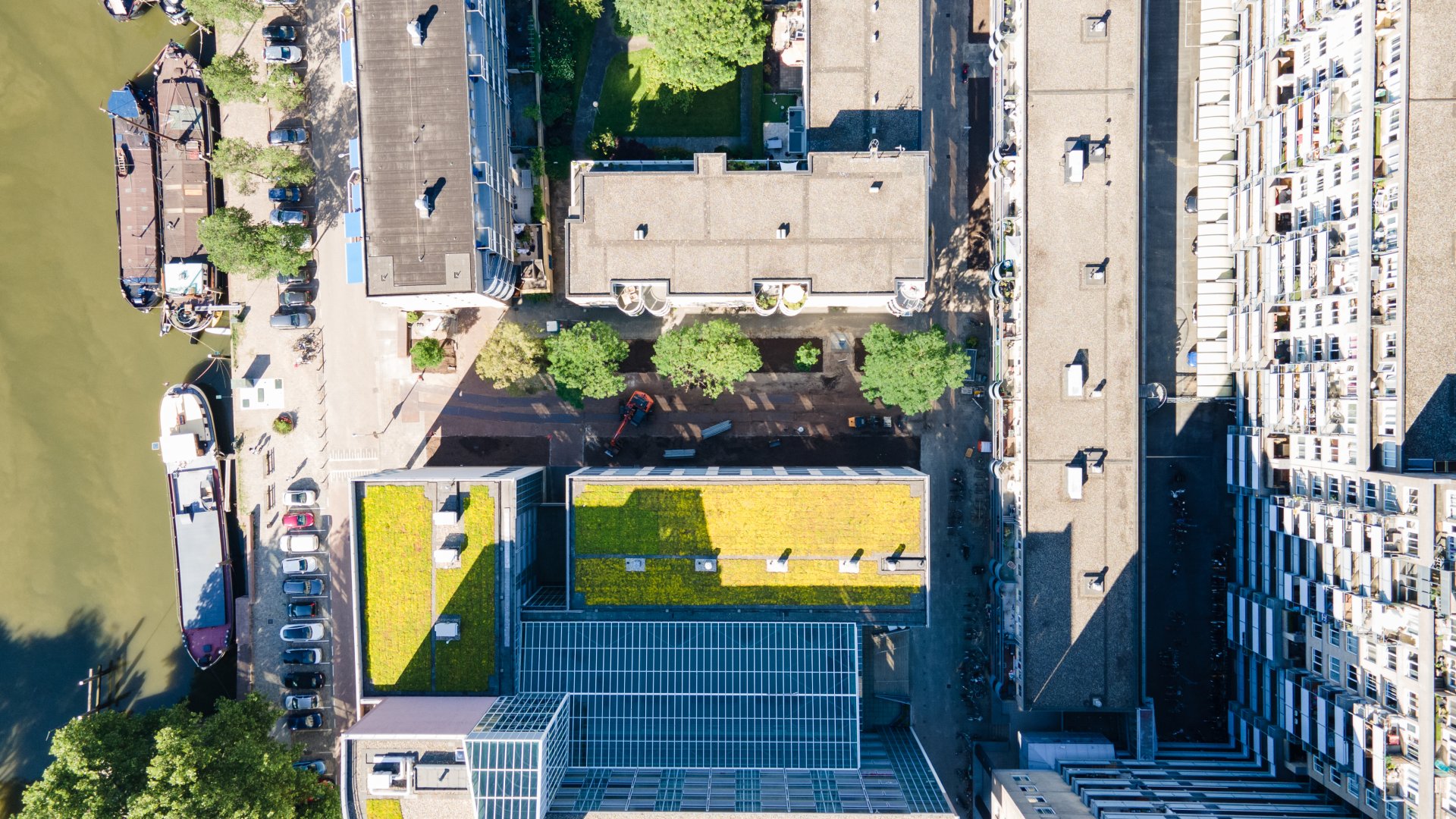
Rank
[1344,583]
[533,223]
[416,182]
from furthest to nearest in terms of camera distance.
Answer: [533,223] < [416,182] < [1344,583]

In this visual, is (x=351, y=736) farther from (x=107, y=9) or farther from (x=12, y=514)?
(x=107, y=9)

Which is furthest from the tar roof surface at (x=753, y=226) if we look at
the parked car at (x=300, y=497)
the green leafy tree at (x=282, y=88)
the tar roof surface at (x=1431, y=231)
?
the parked car at (x=300, y=497)

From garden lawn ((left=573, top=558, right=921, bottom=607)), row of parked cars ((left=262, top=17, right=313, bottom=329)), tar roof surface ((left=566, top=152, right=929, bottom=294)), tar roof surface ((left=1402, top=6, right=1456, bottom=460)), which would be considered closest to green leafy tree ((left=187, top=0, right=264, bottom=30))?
row of parked cars ((left=262, top=17, right=313, bottom=329))

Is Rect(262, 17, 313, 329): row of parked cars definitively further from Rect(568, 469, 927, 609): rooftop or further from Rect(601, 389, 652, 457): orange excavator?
Rect(568, 469, 927, 609): rooftop

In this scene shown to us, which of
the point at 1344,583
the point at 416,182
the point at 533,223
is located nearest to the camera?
the point at 1344,583

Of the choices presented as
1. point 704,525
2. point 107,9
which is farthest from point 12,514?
point 704,525

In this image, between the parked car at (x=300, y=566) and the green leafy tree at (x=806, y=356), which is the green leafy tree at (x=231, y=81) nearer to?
the parked car at (x=300, y=566)
